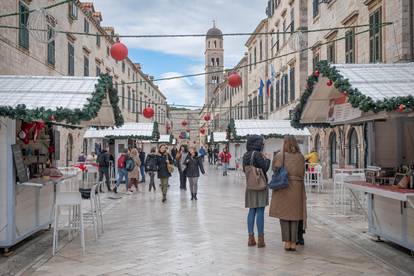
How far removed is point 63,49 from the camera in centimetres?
2384

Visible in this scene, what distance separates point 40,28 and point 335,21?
13986mm

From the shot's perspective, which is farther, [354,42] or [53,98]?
[354,42]

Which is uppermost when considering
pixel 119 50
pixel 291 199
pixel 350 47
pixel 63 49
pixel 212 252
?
pixel 63 49

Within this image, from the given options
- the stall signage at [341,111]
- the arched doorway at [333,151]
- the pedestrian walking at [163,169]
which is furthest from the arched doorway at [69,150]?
the stall signage at [341,111]

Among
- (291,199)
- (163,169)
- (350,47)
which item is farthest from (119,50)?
(350,47)

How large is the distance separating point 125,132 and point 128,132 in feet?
0.54

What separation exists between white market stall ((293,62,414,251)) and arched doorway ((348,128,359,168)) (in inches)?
316

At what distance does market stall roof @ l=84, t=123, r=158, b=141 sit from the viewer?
2230 cm

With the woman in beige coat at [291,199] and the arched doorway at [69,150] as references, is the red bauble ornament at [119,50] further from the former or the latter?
the arched doorway at [69,150]

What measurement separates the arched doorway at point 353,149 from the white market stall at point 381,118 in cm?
803

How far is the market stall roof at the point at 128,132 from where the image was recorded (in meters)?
22.3

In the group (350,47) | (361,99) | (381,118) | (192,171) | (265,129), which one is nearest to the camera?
(361,99)

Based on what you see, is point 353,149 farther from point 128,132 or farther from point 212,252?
point 212,252

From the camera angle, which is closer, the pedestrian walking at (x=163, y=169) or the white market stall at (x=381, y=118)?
the white market stall at (x=381, y=118)
